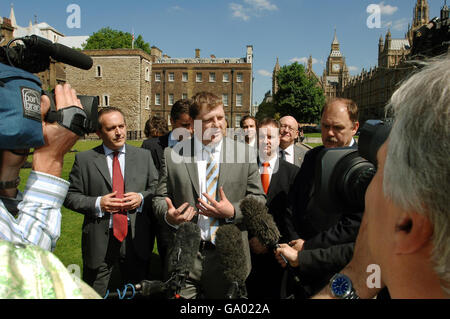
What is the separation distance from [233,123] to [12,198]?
4762cm

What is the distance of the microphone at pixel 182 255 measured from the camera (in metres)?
1.98

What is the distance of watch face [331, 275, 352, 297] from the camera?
125 centimetres

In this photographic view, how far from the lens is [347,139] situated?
11.1 ft

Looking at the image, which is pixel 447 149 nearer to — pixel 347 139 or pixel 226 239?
pixel 226 239

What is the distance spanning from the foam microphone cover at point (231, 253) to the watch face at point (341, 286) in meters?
0.96

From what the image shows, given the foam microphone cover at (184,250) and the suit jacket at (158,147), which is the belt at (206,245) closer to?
the foam microphone cover at (184,250)

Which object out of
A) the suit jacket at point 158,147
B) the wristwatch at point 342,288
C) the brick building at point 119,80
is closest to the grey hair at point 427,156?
the wristwatch at point 342,288

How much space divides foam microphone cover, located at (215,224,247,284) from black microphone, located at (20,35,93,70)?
151 centimetres

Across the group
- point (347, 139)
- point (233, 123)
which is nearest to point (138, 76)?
point (233, 123)

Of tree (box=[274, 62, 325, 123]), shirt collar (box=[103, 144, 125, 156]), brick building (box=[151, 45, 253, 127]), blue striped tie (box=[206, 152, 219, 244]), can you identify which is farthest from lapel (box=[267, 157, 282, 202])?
tree (box=[274, 62, 325, 123])

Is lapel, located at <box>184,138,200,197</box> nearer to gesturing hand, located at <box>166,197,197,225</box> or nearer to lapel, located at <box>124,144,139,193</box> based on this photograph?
gesturing hand, located at <box>166,197,197,225</box>

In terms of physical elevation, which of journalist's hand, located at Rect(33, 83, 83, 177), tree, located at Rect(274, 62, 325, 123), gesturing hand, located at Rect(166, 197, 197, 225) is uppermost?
tree, located at Rect(274, 62, 325, 123)

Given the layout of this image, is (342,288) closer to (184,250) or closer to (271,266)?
(184,250)
